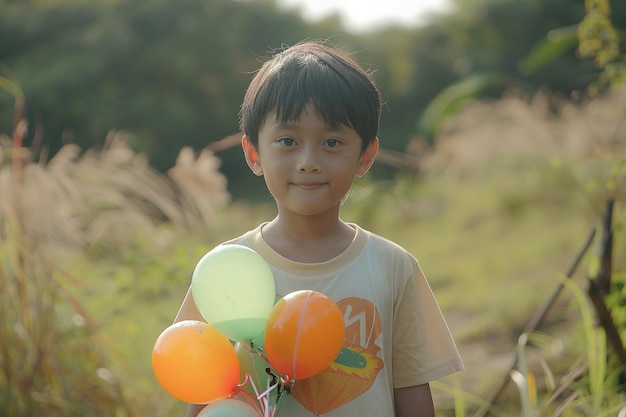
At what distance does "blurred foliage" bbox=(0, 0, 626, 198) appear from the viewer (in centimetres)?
1395

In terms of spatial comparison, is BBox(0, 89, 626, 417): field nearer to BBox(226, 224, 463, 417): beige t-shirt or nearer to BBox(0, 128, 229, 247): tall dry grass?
BBox(0, 128, 229, 247): tall dry grass

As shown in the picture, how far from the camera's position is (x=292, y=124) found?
189 centimetres

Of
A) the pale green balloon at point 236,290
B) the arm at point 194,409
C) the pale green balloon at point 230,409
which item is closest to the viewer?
the pale green balloon at point 230,409

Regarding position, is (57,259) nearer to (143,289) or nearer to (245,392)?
(143,289)

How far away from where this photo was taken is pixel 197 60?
1550cm

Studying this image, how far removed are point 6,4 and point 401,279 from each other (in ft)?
47.6

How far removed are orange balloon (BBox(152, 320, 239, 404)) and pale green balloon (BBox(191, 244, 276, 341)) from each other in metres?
Answer: 0.05

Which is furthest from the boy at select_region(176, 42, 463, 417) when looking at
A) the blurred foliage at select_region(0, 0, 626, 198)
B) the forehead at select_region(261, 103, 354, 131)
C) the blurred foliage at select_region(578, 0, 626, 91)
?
the blurred foliage at select_region(0, 0, 626, 198)

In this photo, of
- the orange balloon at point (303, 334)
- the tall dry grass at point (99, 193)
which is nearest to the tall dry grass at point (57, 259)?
the tall dry grass at point (99, 193)

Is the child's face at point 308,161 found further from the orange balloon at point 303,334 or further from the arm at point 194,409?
the arm at point 194,409

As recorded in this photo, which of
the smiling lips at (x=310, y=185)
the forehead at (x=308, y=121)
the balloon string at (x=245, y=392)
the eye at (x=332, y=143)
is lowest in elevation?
the balloon string at (x=245, y=392)

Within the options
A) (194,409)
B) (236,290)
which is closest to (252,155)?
(236,290)

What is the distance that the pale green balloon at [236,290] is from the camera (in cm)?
182

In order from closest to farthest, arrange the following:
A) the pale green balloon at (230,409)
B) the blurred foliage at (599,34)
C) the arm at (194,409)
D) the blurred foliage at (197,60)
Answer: the pale green balloon at (230,409), the arm at (194,409), the blurred foliage at (599,34), the blurred foliage at (197,60)
